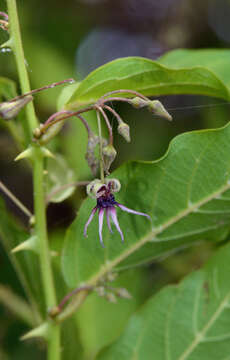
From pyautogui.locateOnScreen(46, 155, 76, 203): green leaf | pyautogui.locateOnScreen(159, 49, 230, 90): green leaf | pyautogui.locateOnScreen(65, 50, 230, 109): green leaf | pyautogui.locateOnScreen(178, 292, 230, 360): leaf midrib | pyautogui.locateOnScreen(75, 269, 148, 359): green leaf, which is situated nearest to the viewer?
pyautogui.locateOnScreen(65, 50, 230, 109): green leaf

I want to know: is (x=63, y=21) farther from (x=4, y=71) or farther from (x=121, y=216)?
(x=121, y=216)

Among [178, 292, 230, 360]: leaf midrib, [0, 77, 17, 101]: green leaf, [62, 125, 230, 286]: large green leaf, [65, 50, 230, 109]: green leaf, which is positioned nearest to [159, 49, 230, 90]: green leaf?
[65, 50, 230, 109]: green leaf

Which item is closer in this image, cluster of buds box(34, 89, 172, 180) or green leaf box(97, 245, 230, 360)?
cluster of buds box(34, 89, 172, 180)

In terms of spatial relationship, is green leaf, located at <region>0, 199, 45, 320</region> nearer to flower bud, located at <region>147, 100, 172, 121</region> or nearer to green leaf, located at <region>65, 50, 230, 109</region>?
green leaf, located at <region>65, 50, 230, 109</region>

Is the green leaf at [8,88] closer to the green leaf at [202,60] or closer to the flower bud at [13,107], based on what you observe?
the flower bud at [13,107]

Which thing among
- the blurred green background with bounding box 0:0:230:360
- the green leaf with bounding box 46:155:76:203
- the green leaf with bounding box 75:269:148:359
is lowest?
the green leaf with bounding box 75:269:148:359

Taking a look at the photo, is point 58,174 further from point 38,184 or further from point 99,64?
point 99,64
